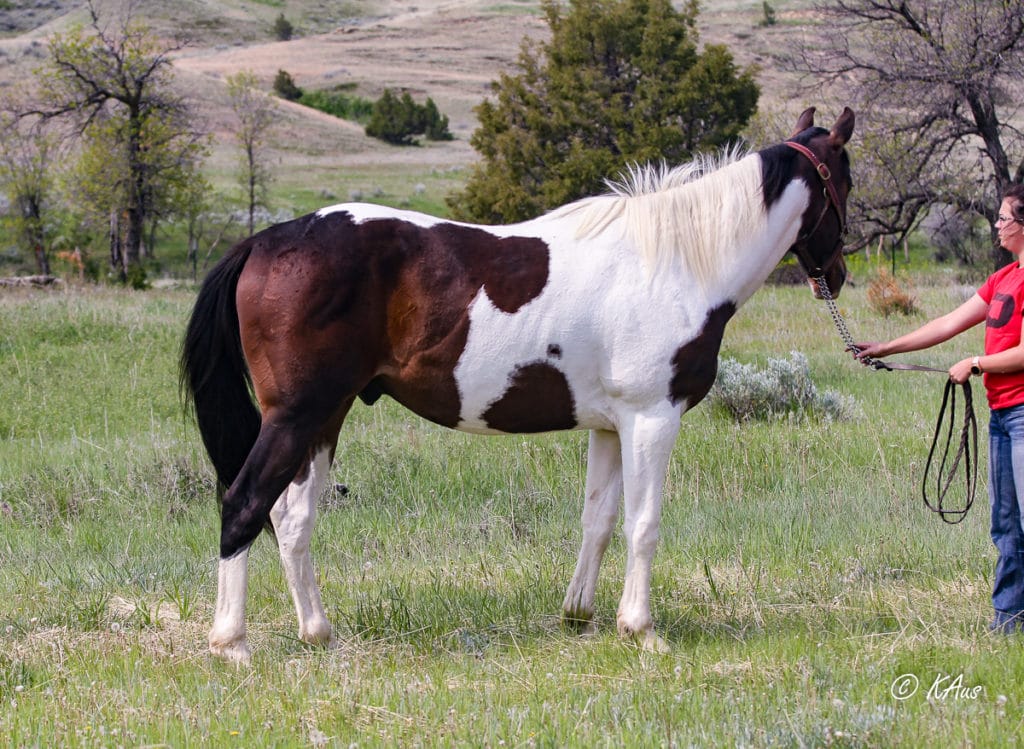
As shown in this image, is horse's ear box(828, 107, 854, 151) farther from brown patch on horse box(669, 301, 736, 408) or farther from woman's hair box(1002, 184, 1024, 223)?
brown patch on horse box(669, 301, 736, 408)

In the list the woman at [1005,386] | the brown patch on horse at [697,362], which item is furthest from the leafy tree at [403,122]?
the woman at [1005,386]

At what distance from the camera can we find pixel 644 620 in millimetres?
4961

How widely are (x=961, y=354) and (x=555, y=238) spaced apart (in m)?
10.4

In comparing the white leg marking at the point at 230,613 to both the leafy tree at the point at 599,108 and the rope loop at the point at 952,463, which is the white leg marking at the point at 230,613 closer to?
the rope loop at the point at 952,463

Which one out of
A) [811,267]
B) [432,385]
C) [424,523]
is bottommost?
[424,523]

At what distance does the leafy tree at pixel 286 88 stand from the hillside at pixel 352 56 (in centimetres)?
345

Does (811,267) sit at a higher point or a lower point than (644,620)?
higher

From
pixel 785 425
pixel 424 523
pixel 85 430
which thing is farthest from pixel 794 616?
pixel 85 430

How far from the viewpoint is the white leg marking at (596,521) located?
207 inches

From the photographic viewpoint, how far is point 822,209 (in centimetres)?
522

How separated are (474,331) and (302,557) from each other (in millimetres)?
1357

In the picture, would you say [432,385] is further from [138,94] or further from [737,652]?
[138,94]

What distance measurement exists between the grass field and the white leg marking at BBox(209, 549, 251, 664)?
4.1 inches

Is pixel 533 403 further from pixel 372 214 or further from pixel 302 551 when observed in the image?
pixel 302 551
